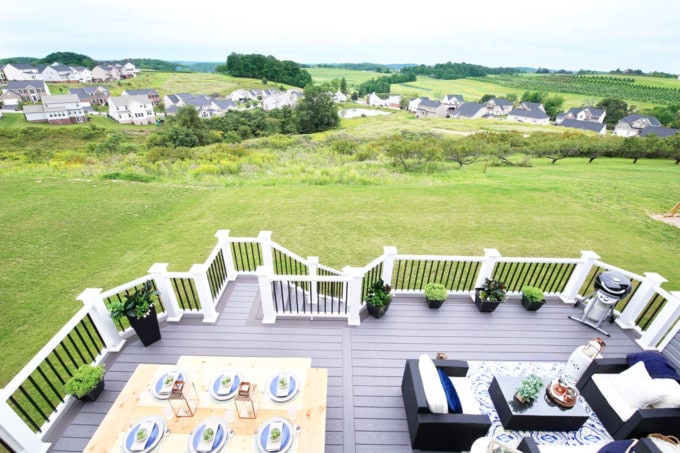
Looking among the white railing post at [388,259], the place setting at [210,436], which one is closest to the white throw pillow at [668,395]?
the white railing post at [388,259]

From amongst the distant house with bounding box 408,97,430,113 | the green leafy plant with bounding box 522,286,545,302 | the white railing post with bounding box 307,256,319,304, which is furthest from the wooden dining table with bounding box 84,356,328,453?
the distant house with bounding box 408,97,430,113

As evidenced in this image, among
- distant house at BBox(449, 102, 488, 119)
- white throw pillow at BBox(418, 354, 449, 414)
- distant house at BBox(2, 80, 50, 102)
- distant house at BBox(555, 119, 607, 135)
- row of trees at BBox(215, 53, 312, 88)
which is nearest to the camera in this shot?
white throw pillow at BBox(418, 354, 449, 414)

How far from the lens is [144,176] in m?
14.2

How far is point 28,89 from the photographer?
Answer: 55.4 m

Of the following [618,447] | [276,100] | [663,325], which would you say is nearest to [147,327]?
[618,447]

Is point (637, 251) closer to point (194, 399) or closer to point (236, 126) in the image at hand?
point (194, 399)

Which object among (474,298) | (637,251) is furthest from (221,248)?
(637,251)

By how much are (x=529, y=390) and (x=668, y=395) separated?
140 centimetres

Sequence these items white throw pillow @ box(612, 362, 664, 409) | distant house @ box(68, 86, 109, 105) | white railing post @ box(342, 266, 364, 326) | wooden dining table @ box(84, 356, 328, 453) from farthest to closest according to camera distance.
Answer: distant house @ box(68, 86, 109, 105) < white railing post @ box(342, 266, 364, 326) < white throw pillow @ box(612, 362, 664, 409) < wooden dining table @ box(84, 356, 328, 453)

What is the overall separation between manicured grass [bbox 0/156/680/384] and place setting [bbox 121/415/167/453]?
4.05 m

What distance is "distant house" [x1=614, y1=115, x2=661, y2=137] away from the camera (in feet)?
157

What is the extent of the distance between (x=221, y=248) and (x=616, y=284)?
22.3ft

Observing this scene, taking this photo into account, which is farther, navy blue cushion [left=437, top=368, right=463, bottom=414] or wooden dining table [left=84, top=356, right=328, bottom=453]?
navy blue cushion [left=437, top=368, right=463, bottom=414]

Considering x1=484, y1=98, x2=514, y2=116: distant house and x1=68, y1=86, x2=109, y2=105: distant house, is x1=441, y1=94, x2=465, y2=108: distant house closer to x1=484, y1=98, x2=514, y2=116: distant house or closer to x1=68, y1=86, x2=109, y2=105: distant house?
x1=484, y1=98, x2=514, y2=116: distant house
